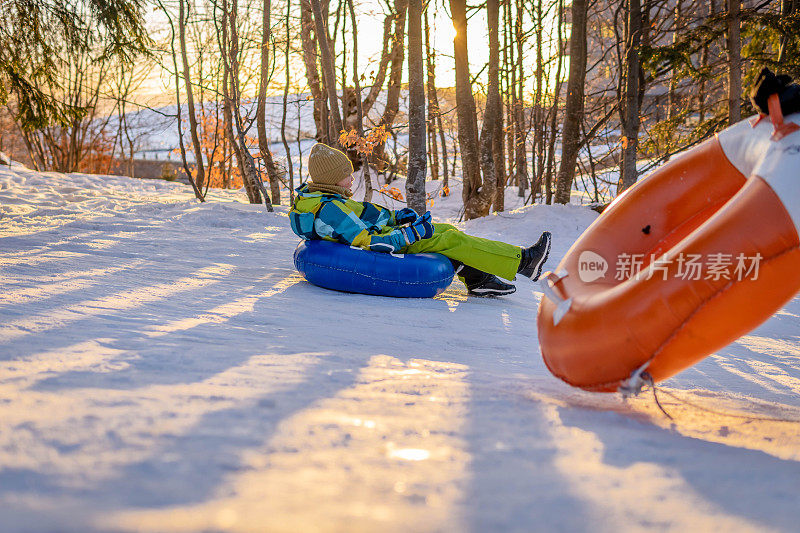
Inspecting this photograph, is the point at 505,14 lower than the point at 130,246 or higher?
higher

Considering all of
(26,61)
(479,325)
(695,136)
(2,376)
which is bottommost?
(479,325)

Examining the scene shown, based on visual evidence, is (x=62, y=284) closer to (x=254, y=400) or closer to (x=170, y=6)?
(x=254, y=400)

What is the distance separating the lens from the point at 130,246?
456 cm

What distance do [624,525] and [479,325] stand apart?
6.73 ft

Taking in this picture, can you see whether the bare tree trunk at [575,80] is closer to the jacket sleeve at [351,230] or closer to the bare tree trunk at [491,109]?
the bare tree trunk at [491,109]

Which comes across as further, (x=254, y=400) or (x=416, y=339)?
(x=416, y=339)

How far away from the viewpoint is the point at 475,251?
3779 mm

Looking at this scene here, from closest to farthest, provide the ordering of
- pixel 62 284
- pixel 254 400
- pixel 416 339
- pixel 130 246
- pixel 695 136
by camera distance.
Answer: pixel 254 400
pixel 416 339
pixel 62 284
pixel 130 246
pixel 695 136

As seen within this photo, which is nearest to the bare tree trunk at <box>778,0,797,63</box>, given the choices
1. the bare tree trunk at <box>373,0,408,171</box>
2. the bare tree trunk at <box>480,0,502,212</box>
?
the bare tree trunk at <box>480,0,502,212</box>

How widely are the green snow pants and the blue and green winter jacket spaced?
7.2 inches

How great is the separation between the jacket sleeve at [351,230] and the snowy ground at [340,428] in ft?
2.34

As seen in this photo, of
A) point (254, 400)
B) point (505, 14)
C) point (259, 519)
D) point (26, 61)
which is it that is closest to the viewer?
point (259, 519)

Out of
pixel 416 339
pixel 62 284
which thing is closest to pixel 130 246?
pixel 62 284

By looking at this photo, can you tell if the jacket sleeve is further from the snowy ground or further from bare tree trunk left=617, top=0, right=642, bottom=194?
bare tree trunk left=617, top=0, right=642, bottom=194
